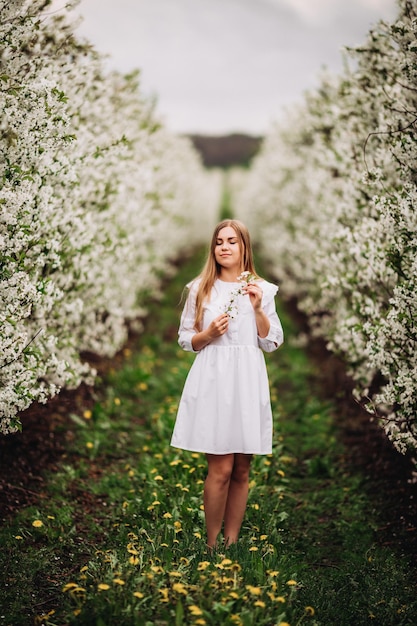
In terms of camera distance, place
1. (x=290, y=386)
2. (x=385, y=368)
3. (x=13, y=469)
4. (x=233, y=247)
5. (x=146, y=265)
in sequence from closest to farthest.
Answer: (x=233, y=247), (x=385, y=368), (x=13, y=469), (x=290, y=386), (x=146, y=265)

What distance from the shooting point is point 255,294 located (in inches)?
155

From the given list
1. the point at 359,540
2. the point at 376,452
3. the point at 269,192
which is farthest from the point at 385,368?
the point at 269,192

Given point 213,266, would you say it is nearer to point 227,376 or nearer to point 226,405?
point 227,376

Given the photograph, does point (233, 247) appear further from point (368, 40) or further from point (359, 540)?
point (368, 40)

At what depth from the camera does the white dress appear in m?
3.89

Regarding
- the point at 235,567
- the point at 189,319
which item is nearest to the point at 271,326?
the point at 189,319

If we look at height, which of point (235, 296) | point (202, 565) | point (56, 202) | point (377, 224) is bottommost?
point (202, 565)

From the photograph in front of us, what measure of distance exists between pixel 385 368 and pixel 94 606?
2663 mm

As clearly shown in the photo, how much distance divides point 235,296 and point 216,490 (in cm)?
133

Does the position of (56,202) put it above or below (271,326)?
above

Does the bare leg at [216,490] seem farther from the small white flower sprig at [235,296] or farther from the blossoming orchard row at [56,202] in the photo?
the blossoming orchard row at [56,202]

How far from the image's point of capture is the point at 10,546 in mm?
4309

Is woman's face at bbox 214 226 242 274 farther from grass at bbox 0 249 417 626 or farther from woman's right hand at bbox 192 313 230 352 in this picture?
grass at bbox 0 249 417 626

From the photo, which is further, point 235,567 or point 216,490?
point 216,490
